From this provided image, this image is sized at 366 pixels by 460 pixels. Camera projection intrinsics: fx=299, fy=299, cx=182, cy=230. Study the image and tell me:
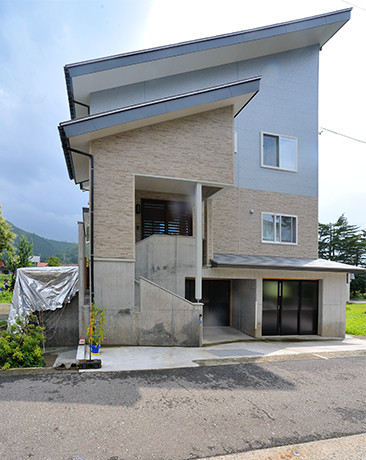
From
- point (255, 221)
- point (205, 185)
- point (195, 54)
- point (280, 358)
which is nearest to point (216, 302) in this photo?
point (255, 221)

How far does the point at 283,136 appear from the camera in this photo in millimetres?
14852

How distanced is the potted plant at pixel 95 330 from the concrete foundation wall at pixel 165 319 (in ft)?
4.22

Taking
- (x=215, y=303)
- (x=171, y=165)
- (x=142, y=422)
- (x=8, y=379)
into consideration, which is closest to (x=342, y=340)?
(x=215, y=303)

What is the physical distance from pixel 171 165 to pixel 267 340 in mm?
7951

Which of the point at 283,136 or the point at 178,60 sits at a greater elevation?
the point at 178,60

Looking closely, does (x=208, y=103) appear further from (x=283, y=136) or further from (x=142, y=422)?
(x=142, y=422)

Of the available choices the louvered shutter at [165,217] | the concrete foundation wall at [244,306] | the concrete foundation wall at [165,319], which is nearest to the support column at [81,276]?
the concrete foundation wall at [165,319]

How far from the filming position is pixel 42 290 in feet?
31.5

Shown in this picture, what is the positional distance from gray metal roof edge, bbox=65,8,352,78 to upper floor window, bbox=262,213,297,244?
788cm

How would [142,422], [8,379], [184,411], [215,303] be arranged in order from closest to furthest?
1. [142,422]
2. [184,411]
3. [8,379]
4. [215,303]

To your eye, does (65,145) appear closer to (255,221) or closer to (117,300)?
(117,300)

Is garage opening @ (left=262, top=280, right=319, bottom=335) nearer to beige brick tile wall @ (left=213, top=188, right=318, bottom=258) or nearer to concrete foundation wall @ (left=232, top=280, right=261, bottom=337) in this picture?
concrete foundation wall @ (left=232, top=280, right=261, bottom=337)

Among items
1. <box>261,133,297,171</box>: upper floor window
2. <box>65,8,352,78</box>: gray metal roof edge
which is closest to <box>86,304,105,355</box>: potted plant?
<box>65,8,352,78</box>: gray metal roof edge

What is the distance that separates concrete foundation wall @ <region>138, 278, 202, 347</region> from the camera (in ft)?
30.5
